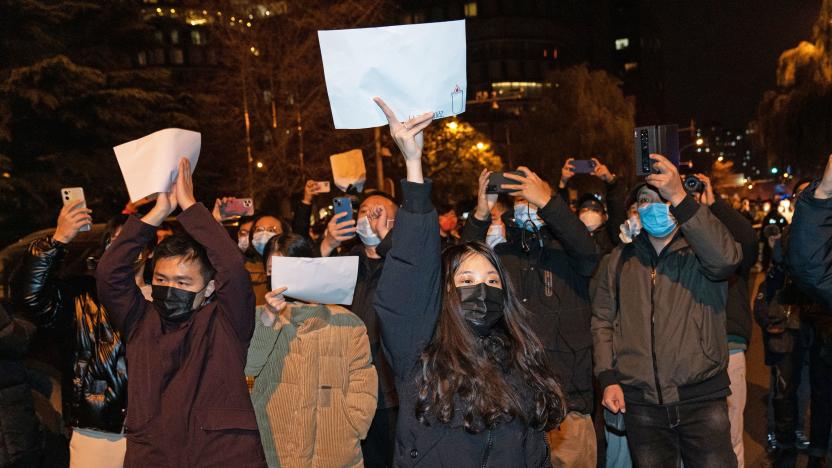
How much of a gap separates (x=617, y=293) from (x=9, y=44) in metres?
15.0

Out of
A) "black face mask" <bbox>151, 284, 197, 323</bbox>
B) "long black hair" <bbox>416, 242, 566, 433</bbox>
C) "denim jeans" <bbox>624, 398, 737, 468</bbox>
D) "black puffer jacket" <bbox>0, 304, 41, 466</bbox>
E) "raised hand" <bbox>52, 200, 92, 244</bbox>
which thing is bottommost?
"denim jeans" <bbox>624, 398, 737, 468</bbox>

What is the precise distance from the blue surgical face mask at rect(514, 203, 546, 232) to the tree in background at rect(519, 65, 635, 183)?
40.4 m

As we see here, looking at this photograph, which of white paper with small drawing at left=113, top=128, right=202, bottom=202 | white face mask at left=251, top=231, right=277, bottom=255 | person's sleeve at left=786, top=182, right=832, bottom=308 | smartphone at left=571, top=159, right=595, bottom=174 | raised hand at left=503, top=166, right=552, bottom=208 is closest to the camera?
person's sleeve at left=786, top=182, right=832, bottom=308

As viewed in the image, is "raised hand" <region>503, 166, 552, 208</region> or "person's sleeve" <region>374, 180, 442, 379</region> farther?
"raised hand" <region>503, 166, 552, 208</region>

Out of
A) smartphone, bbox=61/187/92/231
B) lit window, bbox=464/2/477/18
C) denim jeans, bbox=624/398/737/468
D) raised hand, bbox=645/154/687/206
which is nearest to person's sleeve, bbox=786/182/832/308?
raised hand, bbox=645/154/687/206

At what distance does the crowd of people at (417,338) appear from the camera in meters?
2.50

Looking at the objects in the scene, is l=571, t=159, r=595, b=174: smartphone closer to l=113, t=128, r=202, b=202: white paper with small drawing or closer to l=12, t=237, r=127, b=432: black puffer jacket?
l=113, t=128, r=202, b=202: white paper with small drawing

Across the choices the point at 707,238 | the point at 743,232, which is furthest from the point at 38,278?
the point at 743,232

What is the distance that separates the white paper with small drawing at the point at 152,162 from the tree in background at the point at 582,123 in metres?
42.7

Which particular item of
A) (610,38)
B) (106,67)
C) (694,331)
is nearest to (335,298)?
(694,331)

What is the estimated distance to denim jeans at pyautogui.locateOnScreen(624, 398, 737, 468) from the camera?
4.04 metres

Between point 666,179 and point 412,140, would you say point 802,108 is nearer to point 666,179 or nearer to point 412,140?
point 666,179

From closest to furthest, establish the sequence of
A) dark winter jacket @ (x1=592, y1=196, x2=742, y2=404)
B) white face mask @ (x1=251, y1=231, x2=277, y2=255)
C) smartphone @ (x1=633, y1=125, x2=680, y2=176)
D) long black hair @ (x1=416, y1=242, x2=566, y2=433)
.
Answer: long black hair @ (x1=416, y1=242, x2=566, y2=433), smartphone @ (x1=633, y1=125, x2=680, y2=176), dark winter jacket @ (x1=592, y1=196, x2=742, y2=404), white face mask @ (x1=251, y1=231, x2=277, y2=255)

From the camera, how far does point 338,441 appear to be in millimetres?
3875
